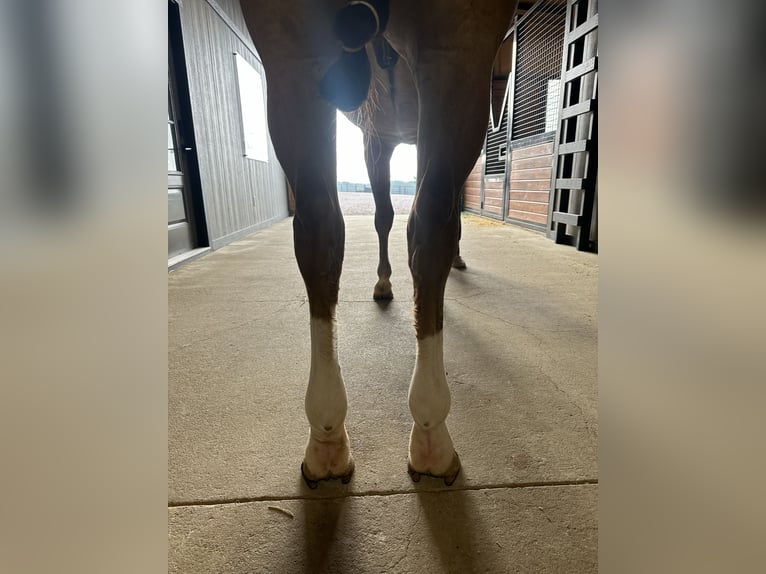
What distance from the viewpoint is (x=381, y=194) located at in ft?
5.87

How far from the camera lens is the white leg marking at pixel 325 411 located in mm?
669

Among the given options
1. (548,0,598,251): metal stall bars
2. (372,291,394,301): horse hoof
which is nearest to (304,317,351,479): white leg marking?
(372,291,394,301): horse hoof

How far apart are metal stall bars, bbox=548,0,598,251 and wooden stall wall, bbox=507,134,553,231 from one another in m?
0.41

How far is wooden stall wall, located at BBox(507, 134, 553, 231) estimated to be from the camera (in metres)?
3.70

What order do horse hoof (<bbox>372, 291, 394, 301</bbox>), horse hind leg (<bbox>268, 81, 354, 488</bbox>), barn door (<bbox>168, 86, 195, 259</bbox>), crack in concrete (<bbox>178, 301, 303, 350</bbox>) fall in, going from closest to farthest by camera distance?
horse hind leg (<bbox>268, 81, 354, 488</bbox>), crack in concrete (<bbox>178, 301, 303, 350</bbox>), horse hoof (<bbox>372, 291, 394, 301</bbox>), barn door (<bbox>168, 86, 195, 259</bbox>)

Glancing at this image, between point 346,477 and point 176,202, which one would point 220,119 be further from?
→ point 346,477

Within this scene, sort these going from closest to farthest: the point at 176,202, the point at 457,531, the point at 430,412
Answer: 1. the point at 457,531
2. the point at 430,412
3. the point at 176,202

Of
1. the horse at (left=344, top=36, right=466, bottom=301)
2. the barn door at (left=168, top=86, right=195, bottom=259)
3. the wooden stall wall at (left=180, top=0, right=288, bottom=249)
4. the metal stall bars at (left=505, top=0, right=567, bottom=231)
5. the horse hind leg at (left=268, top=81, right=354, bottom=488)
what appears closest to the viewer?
the horse hind leg at (left=268, top=81, right=354, bottom=488)

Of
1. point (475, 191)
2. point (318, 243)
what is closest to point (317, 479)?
point (318, 243)

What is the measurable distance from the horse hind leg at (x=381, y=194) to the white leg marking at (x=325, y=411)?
1.03 m

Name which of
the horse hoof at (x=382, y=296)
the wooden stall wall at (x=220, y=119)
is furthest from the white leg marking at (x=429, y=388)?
the wooden stall wall at (x=220, y=119)

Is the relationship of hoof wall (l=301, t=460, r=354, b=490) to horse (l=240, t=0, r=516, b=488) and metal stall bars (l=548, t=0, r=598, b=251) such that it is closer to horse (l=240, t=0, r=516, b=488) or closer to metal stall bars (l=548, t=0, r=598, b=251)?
horse (l=240, t=0, r=516, b=488)

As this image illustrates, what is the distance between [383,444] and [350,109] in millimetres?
639
